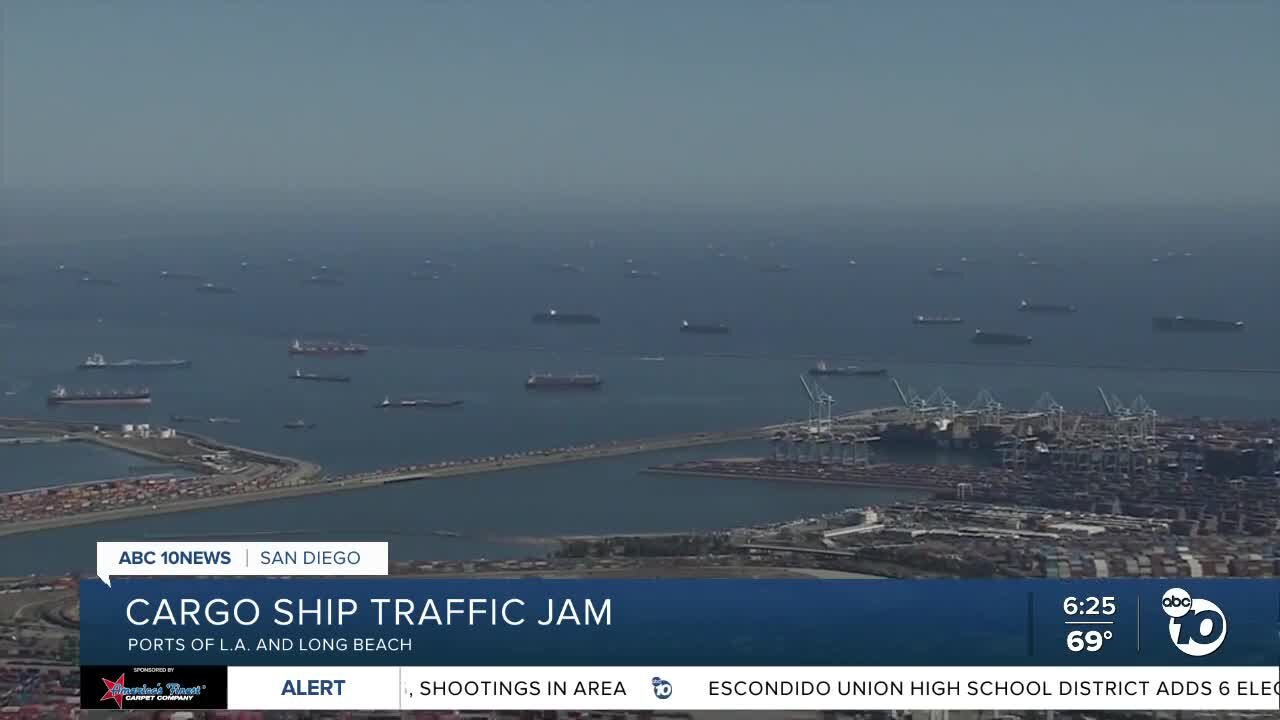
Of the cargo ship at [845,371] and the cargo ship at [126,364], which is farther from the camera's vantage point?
the cargo ship at [126,364]

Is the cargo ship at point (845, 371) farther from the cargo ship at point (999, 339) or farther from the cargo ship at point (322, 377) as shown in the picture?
the cargo ship at point (322, 377)

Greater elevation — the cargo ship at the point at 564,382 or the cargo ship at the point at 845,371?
the cargo ship at the point at 845,371

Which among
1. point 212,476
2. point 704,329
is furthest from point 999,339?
point 212,476

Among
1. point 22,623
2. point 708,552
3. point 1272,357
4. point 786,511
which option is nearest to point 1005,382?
point 1272,357

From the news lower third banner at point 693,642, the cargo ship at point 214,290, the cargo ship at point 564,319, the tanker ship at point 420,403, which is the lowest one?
the news lower third banner at point 693,642

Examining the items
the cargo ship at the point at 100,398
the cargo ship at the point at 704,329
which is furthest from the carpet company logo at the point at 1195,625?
the cargo ship at the point at 704,329
